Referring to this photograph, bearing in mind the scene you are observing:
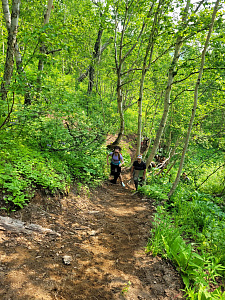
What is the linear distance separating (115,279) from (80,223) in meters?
1.64

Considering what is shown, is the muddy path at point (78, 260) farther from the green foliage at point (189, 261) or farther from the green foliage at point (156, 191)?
the green foliage at point (156, 191)

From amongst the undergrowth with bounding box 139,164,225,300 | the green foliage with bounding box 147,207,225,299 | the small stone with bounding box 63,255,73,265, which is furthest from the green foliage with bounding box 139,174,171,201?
the small stone with bounding box 63,255,73,265

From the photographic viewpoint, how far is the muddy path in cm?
225

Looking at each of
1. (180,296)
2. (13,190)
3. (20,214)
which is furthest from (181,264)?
(13,190)

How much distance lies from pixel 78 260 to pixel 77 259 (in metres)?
0.03

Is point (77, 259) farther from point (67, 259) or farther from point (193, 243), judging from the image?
point (193, 243)

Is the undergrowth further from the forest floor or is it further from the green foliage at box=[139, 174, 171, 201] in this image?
the forest floor

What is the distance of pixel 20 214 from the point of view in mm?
3281

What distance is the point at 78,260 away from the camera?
289cm

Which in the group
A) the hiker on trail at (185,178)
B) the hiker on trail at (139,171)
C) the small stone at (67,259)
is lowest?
the hiker on trail at (185,178)

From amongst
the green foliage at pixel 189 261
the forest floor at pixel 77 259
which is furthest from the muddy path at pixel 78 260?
the green foliage at pixel 189 261

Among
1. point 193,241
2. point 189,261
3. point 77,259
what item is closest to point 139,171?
point 193,241

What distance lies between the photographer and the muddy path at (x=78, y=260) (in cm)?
225

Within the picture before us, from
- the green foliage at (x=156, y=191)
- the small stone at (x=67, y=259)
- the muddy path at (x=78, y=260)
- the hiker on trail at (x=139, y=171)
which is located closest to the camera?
the muddy path at (x=78, y=260)
